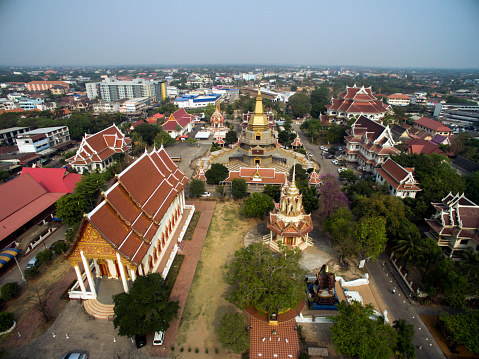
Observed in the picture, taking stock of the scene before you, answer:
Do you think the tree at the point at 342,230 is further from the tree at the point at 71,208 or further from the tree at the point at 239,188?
the tree at the point at 71,208

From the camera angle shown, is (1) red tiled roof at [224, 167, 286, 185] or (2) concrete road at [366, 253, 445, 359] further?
(1) red tiled roof at [224, 167, 286, 185]

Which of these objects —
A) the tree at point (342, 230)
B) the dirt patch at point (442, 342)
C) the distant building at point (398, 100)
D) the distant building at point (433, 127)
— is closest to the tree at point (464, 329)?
the dirt patch at point (442, 342)

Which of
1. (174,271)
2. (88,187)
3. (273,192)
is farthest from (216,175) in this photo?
(174,271)

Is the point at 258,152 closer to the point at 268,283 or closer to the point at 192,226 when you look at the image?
the point at 192,226

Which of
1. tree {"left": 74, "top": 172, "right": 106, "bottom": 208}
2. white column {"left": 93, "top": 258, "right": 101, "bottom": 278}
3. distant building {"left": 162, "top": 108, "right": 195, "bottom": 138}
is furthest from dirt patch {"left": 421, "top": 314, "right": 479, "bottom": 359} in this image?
distant building {"left": 162, "top": 108, "right": 195, "bottom": 138}

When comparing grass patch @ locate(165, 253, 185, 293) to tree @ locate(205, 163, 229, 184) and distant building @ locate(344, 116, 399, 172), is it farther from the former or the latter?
distant building @ locate(344, 116, 399, 172)

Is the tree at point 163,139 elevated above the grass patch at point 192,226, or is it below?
above

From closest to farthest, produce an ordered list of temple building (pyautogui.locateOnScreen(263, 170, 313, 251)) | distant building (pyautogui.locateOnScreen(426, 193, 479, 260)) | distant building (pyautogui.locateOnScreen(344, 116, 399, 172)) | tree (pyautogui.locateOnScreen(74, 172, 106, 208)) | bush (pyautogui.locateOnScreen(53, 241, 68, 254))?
distant building (pyautogui.locateOnScreen(426, 193, 479, 260)) < temple building (pyautogui.locateOnScreen(263, 170, 313, 251)) < bush (pyautogui.locateOnScreen(53, 241, 68, 254)) < tree (pyautogui.locateOnScreen(74, 172, 106, 208)) < distant building (pyautogui.locateOnScreen(344, 116, 399, 172))
